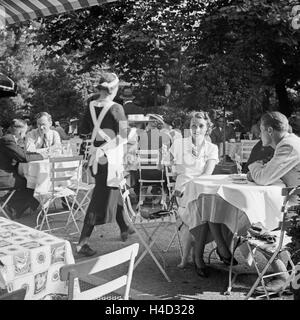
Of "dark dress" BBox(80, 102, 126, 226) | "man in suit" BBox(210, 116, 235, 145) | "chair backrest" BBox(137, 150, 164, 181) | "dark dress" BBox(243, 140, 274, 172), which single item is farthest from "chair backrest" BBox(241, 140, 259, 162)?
"dark dress" BBox(80, 102, 126, 226)

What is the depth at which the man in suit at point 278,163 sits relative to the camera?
430cm

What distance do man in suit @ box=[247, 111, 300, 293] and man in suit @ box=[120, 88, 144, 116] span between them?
14734mm

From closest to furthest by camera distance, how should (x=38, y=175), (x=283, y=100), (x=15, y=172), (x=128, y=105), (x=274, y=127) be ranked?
(x=274, y=127) → (x=38, y=175) → (x=15, y=172) → (x=283, y=100) → (x=128, y=105)

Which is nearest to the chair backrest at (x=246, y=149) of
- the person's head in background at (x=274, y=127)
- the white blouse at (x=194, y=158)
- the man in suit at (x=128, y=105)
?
the white blouse at (x=194, y=158)

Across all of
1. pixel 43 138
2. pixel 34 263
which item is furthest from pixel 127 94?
pixel 34 263

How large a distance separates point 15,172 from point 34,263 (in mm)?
5080

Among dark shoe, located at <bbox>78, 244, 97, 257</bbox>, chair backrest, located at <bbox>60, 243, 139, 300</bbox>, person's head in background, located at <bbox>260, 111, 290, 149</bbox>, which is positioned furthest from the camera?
dark shoe, located at <bbox>78, 244, 97, 257</bbox>

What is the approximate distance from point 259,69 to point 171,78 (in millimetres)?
3785

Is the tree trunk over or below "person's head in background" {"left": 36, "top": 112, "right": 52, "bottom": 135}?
over

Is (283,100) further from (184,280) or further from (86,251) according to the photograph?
(184,280)

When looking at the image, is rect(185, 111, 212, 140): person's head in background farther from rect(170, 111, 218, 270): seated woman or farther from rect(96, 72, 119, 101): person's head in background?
rect(96, 72, 119, 101): person's head in background

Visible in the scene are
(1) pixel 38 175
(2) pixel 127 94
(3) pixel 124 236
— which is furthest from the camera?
(2) pixel 127 94

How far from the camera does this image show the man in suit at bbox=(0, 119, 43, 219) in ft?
24.2

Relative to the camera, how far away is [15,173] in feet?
25.4
